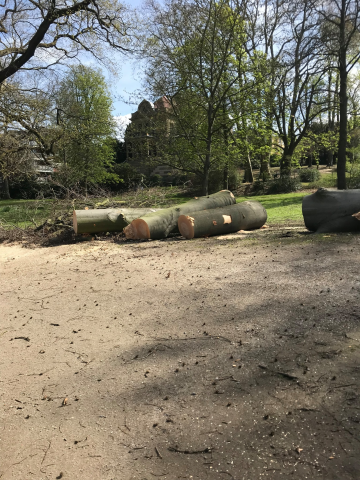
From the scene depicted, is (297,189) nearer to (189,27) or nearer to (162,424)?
(189,27)

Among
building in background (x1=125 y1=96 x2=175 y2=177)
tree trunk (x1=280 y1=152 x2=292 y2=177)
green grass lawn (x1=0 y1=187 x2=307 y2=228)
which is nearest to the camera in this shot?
green grass lawn (x1=0 y1=187 x2=307 y2=228)

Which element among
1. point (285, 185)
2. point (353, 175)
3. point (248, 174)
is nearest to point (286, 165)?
point (285, 185)

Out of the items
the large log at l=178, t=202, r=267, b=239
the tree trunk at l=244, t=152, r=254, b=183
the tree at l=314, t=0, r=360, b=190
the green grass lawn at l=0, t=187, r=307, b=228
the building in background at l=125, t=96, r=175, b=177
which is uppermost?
the tree at l=314, t=0, r=360, b=190

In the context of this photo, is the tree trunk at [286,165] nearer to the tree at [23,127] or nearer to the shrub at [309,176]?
the shrub at [309,176]

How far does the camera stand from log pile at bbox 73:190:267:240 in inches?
405

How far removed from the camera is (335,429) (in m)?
2.39

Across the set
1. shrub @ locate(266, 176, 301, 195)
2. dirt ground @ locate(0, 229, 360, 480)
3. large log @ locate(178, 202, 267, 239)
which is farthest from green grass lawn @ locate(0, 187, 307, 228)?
shrub @ locate(266, 176, 301, 195)

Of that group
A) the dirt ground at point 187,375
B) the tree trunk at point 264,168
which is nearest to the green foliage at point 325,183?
the tree trunk at point 264,168

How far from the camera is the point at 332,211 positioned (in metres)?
8.77

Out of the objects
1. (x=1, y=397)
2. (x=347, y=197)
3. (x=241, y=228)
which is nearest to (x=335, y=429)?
(x=1, y=397)

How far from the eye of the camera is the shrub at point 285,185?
2622 cm

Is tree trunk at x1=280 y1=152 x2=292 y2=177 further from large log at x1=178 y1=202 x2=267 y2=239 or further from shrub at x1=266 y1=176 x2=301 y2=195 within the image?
large log at x1=178 y1=202 x2=267 y2=239

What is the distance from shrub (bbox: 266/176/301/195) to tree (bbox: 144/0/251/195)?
29.4ft

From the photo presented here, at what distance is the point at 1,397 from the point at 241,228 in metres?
8.64
